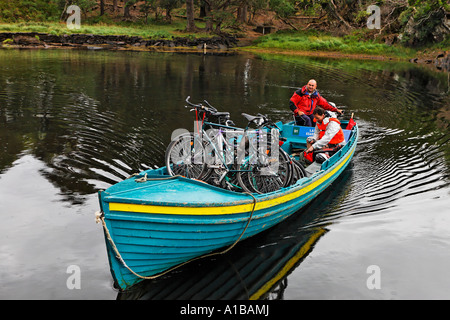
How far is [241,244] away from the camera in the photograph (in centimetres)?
729

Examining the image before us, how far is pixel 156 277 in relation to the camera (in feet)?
20.5

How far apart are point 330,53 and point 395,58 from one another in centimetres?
579

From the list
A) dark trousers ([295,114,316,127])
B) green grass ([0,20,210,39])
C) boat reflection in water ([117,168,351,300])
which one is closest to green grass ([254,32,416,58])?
green grass ([0,20,210,39])

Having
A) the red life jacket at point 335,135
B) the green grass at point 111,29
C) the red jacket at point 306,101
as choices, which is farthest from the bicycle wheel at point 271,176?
the green grass at point 111,29

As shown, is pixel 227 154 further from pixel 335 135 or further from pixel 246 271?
pixel 335 135

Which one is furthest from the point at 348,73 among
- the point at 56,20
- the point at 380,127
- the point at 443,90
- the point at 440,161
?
the point at 56,20

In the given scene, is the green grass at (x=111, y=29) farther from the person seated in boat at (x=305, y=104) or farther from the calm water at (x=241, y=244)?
the person seated in boat at (x=305, y=104)

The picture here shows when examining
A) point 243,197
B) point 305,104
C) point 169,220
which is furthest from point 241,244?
point 305,104

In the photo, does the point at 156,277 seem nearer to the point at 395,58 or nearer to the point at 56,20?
the point at 395,58

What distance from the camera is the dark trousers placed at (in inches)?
451

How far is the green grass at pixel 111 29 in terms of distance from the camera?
128 feet

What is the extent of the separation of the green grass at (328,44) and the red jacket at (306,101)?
31106 millimetres
